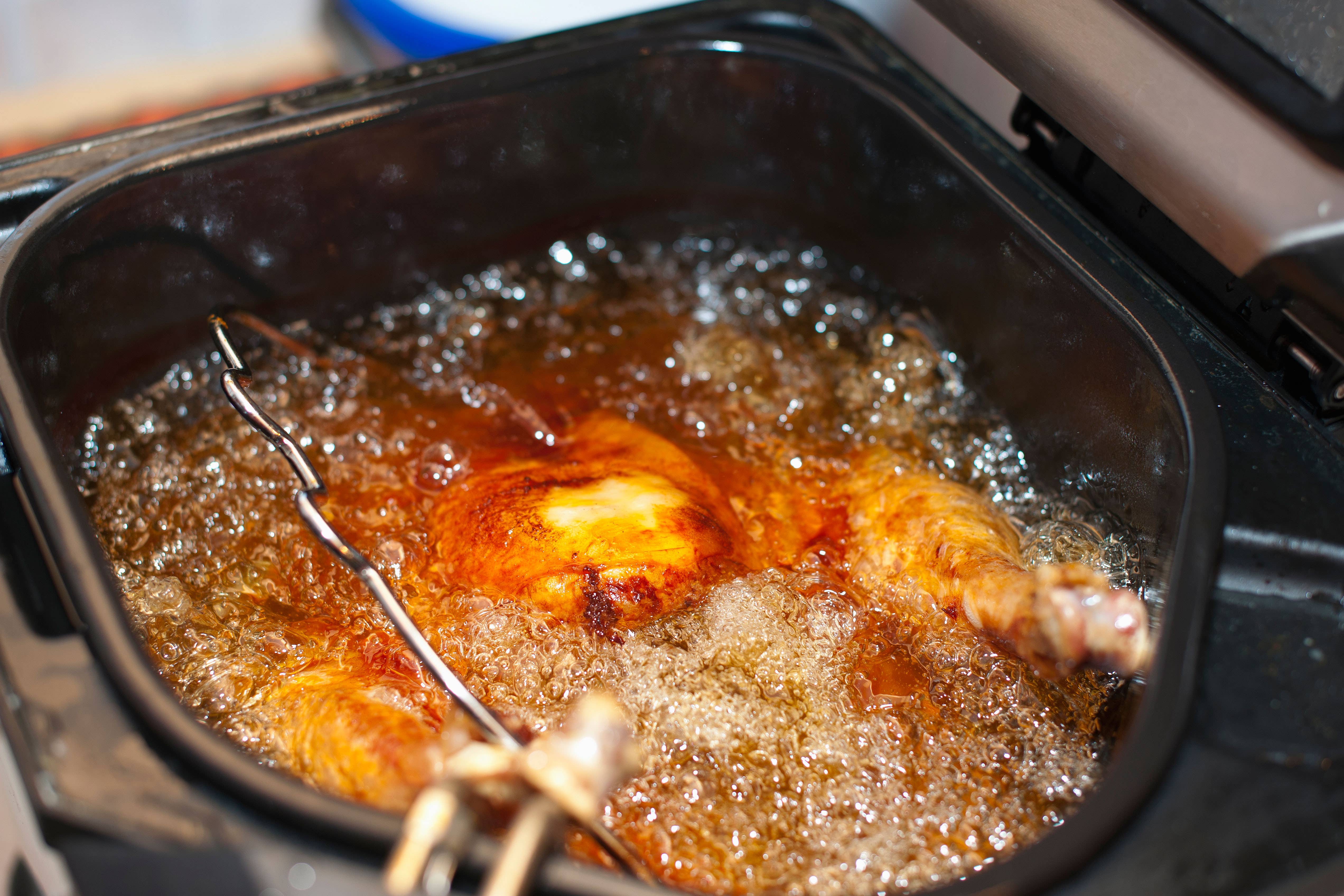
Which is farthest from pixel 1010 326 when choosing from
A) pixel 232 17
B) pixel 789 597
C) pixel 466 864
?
pixel 232 17

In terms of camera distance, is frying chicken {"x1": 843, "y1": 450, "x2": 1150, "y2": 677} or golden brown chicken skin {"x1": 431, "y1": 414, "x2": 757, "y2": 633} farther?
golden brown chicken skin {"x1": 431, "y1": 414, "x2": 757, "y2": 633}

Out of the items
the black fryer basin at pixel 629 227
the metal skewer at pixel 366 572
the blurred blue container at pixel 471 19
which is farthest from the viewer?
the blurred blue container at pixel 471 19

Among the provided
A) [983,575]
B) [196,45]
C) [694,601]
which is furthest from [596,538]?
[196,45]

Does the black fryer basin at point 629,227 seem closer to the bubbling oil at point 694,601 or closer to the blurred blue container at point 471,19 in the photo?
the bubbling oil at point 694,601

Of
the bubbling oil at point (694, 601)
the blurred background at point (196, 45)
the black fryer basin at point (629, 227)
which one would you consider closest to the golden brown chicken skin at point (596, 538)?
the bubbling oil at point (694, 601)

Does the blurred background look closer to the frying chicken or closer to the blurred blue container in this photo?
the blurred blue container

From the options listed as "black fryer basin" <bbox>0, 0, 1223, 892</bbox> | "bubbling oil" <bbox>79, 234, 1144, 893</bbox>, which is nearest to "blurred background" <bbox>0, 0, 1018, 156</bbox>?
"black fryer basin" <bbox>0, 0, 1223, 892</bbox>
